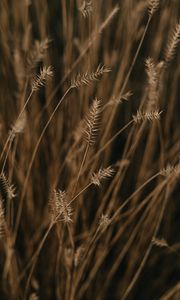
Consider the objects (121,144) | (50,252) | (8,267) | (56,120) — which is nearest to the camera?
(8,267)

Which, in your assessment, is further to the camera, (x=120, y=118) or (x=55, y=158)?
(x=120, y=118)

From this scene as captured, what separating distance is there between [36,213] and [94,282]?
0.68 feet

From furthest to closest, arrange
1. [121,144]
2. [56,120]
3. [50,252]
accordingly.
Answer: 1. [121,144]
2. [56,120]
3. [50,252]

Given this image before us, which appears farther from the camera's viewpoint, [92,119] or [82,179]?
[82,179]

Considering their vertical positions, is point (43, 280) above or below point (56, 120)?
below

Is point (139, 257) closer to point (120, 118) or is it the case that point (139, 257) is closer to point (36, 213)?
point (36, 213)

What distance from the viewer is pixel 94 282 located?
41.4 inches

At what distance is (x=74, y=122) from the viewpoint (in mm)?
1105

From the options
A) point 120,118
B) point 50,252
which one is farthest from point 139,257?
point 120,118

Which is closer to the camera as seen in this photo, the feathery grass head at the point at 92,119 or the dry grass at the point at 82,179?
the feathery grass head at the point at 92,119

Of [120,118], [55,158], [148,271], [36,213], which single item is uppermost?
[120,118]

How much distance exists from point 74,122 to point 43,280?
1.23 feet

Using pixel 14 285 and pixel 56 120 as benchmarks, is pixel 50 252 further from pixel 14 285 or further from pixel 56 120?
pixel 56 120

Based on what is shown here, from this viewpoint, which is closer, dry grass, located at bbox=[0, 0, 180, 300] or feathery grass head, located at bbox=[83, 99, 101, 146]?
feathery grass head, located at bbox=[83, 99, 101, 146]
